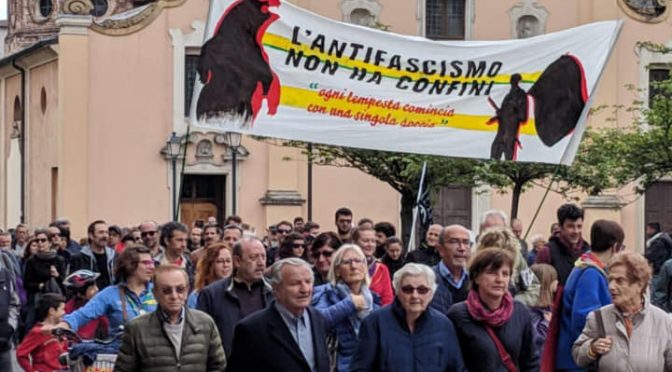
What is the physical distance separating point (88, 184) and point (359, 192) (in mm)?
6319

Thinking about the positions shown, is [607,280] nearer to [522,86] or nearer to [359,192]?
[522,86]

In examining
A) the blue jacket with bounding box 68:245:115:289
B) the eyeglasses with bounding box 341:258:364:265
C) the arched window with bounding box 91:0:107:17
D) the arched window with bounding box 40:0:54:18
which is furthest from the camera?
the arched window with bounding box 40:0:54:18

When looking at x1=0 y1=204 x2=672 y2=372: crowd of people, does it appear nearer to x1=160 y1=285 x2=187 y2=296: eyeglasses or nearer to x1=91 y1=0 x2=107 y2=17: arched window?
x1=160 y1=285 x2=187 y2=296: eyeglasses

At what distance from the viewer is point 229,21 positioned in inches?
604

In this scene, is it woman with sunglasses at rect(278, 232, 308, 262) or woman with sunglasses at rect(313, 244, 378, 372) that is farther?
woman with sunglasses at rect(278, 232, 308, 262)

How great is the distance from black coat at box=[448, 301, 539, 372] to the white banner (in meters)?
4.88

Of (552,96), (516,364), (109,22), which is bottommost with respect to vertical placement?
(516,364)

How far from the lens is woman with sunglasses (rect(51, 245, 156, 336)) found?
11.9 meters

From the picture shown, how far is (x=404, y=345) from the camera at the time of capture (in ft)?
33.3

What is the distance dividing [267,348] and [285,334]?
131 millimetres

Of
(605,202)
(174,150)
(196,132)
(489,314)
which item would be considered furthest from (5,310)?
(605,202)

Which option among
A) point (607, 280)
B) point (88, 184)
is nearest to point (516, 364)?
point (607, 280)

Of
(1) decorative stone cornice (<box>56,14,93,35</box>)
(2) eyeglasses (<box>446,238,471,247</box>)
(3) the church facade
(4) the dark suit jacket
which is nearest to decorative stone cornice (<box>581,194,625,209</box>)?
(3) the church facade

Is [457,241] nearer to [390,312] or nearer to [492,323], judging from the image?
[492,323]
